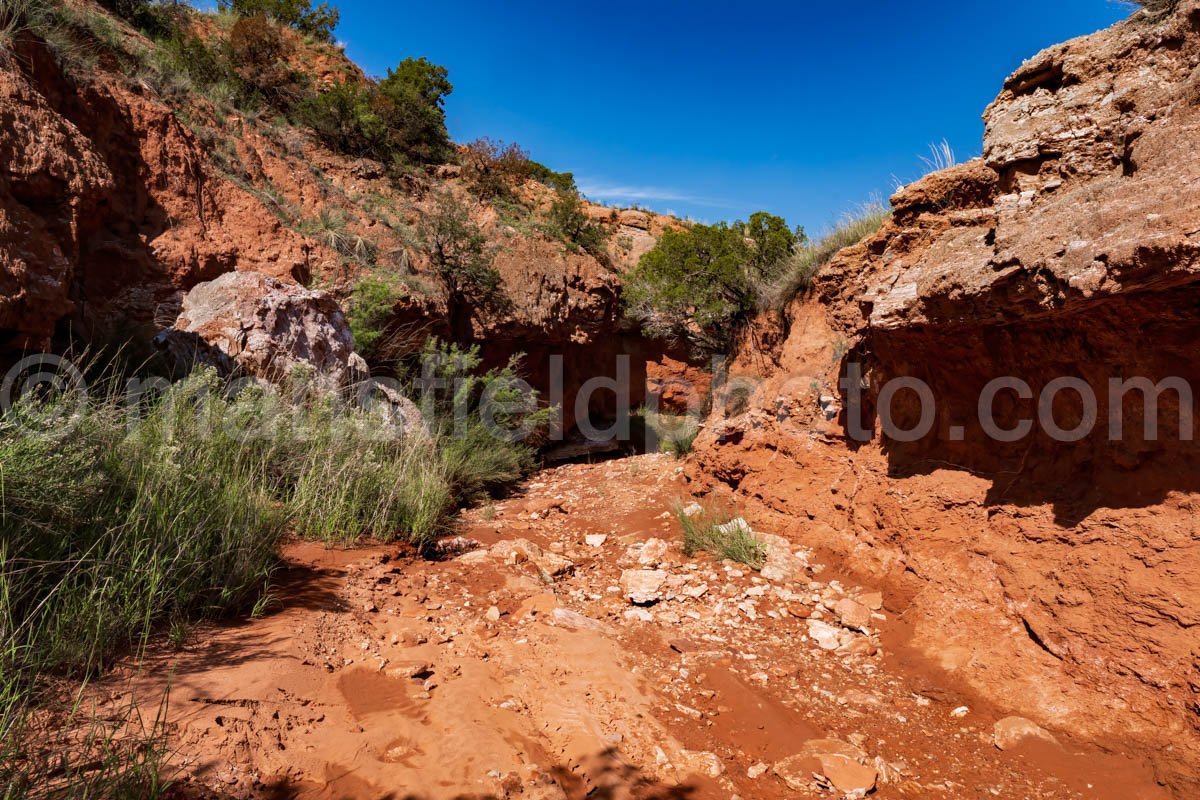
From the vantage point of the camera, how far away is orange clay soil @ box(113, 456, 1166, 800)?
1.90 m

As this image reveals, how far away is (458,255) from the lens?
9.46 m

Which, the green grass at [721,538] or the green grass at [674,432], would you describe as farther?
the green grass at [674,432]

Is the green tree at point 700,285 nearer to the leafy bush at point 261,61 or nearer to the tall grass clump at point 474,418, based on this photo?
the tall grass clump at point 474,418

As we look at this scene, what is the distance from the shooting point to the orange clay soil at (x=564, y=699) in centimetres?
190

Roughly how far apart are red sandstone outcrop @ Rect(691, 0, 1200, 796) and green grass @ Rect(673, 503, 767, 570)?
1.80ft

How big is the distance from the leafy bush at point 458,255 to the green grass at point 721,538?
5.81m

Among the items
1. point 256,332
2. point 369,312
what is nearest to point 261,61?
point 369,312

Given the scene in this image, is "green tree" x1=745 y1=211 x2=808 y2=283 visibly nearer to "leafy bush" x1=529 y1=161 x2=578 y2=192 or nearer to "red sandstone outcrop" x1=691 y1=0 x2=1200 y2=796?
"red sandstone outcrop" x1=691 y1=0 x2=1200 y2=796

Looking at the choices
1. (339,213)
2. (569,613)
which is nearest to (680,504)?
(569,613)

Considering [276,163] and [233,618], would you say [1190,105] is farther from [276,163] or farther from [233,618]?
[276,163]

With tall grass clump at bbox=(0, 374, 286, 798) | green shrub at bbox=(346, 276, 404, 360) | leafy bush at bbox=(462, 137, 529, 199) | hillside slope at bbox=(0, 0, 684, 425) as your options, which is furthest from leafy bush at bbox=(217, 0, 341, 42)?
tall grass clump at bbox=(0, 374, 286, 798)

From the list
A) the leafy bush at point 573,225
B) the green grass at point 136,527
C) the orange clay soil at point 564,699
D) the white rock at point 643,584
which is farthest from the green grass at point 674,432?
the green grass at point 136,527

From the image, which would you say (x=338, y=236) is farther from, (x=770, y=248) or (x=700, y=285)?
(x=770, y=248)
